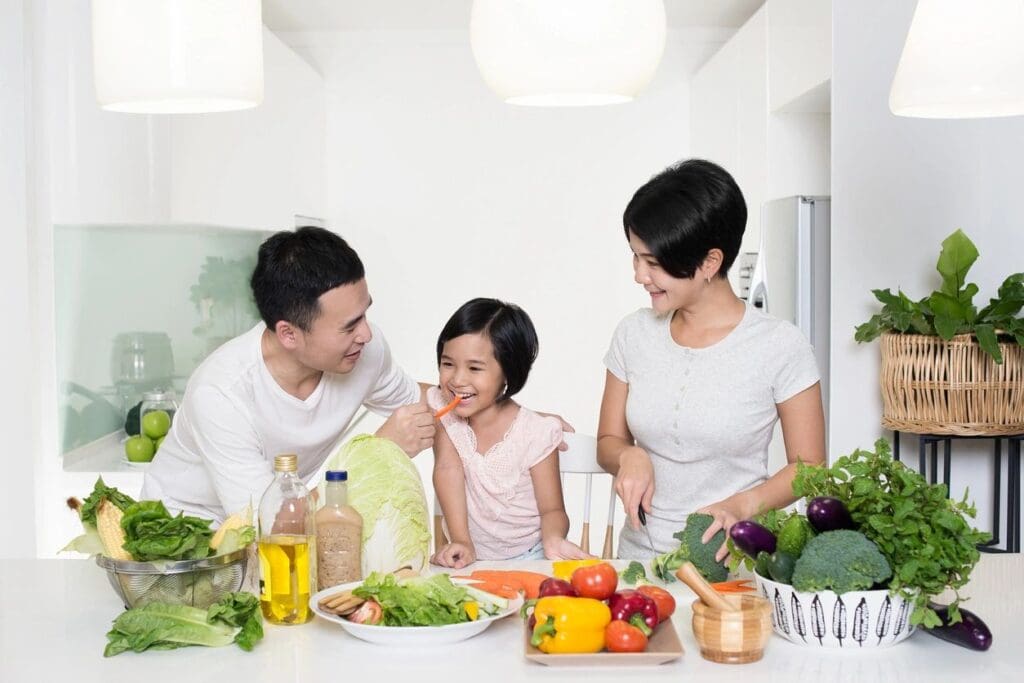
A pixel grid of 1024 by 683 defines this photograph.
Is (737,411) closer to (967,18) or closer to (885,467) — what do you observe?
(885,467)

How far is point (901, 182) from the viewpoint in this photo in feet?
11.3

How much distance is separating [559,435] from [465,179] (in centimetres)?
372

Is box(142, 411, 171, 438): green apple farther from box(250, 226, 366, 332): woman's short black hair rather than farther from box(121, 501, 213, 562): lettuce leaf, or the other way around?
box(121, 501, 213, 562): lettuce leaf

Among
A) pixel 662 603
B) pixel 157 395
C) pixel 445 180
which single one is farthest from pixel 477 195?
pixel 662 603

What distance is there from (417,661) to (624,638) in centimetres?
28

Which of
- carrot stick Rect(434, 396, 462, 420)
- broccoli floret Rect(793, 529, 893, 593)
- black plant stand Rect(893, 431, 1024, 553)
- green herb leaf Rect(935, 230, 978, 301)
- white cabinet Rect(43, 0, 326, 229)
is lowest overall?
black plant stand Rect(893, 431, 1024, 553)

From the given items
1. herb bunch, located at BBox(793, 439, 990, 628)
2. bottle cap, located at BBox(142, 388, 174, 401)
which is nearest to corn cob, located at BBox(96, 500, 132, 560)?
herb bunch, located at BBox(793, 439, 990, 628)

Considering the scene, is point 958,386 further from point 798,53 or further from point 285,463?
point 285,463

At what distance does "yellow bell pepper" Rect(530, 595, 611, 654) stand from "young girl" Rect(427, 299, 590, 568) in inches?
32.7

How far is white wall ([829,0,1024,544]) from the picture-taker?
3.41 metres

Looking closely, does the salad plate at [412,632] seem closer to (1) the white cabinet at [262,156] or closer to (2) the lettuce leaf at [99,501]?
(2) the lettuce leaf at [99,501]

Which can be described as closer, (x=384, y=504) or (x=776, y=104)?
(x=384, y=504)

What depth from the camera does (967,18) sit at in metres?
1.63

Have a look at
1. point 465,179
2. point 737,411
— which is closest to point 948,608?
point 737,411
